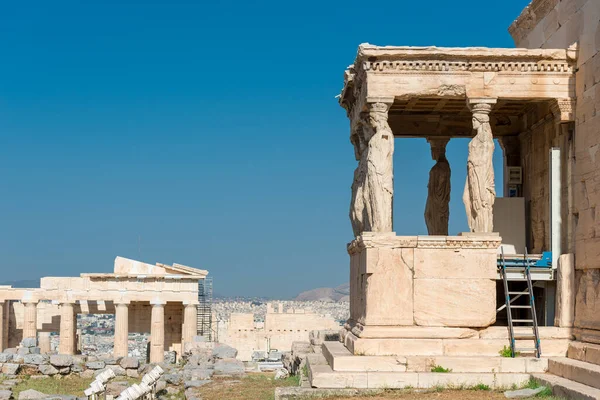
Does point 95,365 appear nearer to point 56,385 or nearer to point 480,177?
point 56,385

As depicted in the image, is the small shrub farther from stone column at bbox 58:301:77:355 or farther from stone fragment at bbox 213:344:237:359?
stone column at bbox 58:301:77:355

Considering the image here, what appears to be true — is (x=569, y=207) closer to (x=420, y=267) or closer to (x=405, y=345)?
(x=420, y=267)

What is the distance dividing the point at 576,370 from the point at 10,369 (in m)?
16.5

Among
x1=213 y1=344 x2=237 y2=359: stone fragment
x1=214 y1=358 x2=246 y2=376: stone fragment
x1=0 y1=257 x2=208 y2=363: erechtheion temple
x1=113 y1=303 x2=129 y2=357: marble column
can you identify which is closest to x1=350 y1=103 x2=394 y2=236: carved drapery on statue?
x1=214 y1=358 x2=246 y2=376: stone fragment

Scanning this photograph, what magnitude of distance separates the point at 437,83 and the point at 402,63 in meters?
0.68

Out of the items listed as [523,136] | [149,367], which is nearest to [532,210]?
[523,136]

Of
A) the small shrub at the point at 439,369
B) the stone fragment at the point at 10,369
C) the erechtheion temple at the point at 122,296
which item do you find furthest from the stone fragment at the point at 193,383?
the erechtheion temple at the point at 122,296

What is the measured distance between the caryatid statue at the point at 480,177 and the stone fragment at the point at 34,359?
15.5 metres

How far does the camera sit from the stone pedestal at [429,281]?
13.8 meters

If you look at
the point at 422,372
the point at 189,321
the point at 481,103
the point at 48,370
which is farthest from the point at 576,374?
the point at 189,321

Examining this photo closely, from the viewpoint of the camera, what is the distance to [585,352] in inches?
518

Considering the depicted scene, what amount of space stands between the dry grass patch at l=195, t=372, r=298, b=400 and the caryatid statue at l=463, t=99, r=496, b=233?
494 cm

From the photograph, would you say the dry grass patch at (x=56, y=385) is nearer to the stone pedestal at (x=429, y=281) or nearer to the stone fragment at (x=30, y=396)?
the stone fragment at (x=30, y=396)

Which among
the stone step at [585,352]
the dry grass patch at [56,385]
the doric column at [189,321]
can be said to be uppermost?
the stone step at [585,352]
